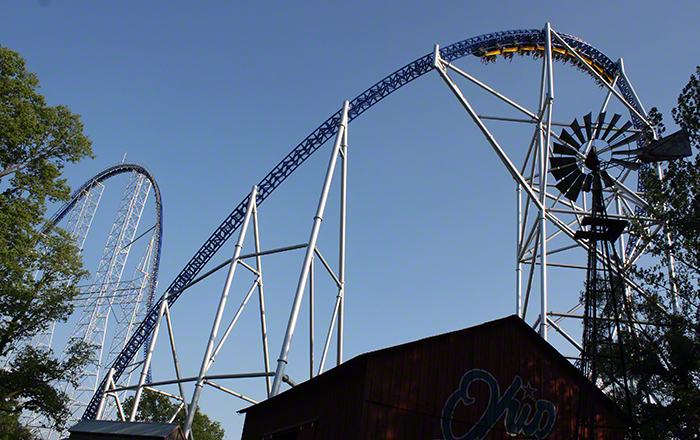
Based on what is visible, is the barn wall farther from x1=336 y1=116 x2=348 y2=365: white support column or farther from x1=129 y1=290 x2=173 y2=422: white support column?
x1=129 y1=290 x2=173 y2=422: white support column

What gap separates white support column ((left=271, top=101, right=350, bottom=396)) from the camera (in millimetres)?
10500

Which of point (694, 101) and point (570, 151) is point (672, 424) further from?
point (694, 101)

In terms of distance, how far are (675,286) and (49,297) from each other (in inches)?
667

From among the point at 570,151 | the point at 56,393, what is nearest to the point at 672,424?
the point at 570,151

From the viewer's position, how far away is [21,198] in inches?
617

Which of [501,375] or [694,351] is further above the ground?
[694,351]

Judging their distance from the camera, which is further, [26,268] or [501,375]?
[26,268]

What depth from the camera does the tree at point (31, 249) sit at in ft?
49.5

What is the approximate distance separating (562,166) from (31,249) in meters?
14.9

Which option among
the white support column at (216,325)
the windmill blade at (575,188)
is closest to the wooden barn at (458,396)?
the white support column at (216,325)

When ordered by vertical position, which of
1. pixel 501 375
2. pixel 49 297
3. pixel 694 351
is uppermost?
pixel 49 297

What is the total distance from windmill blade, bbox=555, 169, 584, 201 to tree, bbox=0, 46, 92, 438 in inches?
568

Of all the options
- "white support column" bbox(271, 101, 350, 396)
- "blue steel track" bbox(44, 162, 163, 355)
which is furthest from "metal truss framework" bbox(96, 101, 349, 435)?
"blue steel track" bbox(44, 162, 163, 355)

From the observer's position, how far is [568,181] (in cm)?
1212
